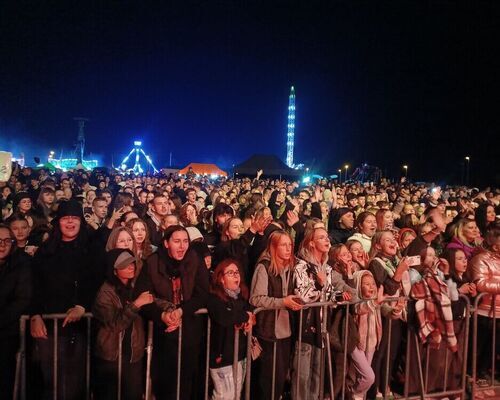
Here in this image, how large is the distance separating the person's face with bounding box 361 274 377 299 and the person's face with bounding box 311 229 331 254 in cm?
54

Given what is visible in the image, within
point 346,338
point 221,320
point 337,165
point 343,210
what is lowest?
point 346,338

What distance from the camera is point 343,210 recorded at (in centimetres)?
774

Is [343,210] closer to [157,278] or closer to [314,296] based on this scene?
[314,296]

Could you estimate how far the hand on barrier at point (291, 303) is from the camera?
3.89m

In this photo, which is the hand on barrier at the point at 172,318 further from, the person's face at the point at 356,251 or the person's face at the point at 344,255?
the person's face at the point at 356,251

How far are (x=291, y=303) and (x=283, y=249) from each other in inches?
20.8

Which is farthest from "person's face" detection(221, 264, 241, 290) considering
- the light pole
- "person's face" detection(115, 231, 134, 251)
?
the light pole

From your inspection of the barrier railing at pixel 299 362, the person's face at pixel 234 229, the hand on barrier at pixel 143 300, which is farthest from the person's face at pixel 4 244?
the person's face at pixel 234 229

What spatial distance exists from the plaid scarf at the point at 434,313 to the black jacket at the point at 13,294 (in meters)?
3.71

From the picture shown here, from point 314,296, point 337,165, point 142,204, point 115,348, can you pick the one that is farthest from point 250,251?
point 337,165

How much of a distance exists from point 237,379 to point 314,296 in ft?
3.48

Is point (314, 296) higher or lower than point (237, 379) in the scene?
higher

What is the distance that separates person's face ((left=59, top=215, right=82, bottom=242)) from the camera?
4.16 metres

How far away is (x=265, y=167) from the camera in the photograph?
47562 mm
